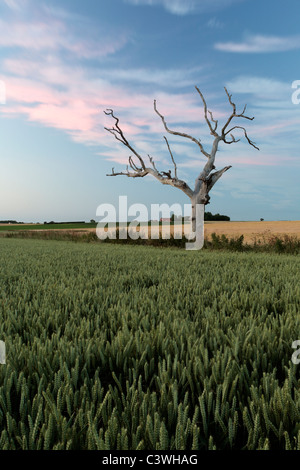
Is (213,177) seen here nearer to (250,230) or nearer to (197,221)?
(197,221)

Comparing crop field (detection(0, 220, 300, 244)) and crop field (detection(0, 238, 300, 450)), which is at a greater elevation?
crop field (detection(0, 220, 300, 244))

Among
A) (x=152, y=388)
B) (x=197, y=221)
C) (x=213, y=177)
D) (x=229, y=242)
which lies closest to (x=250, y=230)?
(x=213, y=177)

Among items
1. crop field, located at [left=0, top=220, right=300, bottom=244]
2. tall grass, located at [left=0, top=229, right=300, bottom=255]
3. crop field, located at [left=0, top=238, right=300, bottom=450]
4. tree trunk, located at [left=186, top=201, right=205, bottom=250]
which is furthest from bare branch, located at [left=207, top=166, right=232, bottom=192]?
crop field, located at [left=0, top=238, right=300, bottom=450]

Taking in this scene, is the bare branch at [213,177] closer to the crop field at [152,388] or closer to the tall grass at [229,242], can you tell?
the tall grass at [229,242]

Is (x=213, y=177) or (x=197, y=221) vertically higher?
(x=213, y=177)

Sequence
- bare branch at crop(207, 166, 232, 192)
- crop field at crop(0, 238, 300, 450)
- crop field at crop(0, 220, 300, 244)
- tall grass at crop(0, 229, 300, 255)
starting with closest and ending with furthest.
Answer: crop field at crop(0, 238, 300, 450) < tall grass at crop(0, 229, 300, 255) < bare branch at crop(207, 166, 232, 192) < crop field at crop(0, 220, 300, 244)

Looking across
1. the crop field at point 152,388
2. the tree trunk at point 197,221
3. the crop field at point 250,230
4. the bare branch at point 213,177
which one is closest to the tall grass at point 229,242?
the crop field at point 250,230

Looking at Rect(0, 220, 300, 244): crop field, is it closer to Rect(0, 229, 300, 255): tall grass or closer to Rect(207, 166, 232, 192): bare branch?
Rect(0, 229, 300, 255): tall grass

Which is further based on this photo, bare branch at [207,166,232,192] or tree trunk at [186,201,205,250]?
bare branch at [207,166,232,192]

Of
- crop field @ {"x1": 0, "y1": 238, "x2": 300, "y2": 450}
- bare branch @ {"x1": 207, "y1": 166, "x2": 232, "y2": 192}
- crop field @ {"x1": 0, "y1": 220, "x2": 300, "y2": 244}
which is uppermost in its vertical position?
bare branch @ {"x1": 207, "y1": 166, "x2": 232, "y2": 192}

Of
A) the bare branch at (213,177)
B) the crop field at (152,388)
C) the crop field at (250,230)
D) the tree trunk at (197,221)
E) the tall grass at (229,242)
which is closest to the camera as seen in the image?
the crop field at (152,388)

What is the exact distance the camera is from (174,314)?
2.91m

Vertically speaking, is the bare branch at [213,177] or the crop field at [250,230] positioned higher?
the bare branch at [213,177]

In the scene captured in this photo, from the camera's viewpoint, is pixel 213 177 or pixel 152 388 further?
pixel 213 177
